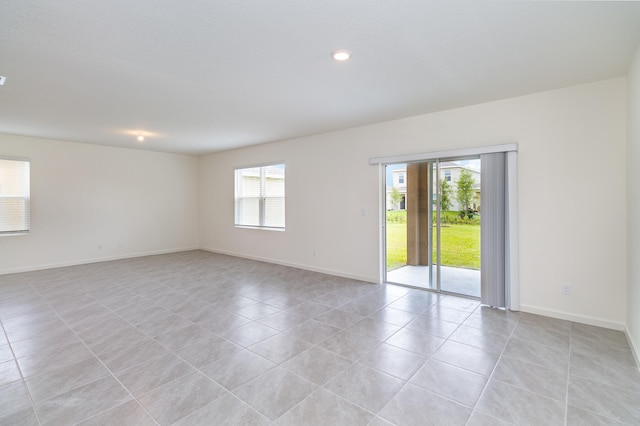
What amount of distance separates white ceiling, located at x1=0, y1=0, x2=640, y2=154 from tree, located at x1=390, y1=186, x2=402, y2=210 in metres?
1.22

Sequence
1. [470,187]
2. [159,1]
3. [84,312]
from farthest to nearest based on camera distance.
A: [470,187], [84,312], [159,1]

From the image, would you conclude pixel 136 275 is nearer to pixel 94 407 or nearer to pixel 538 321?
pixel 94 407

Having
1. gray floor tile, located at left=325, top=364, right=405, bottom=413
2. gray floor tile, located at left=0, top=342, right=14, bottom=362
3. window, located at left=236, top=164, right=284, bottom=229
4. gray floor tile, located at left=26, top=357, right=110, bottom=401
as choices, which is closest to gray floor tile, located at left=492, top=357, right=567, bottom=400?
gray floor tile, located at left=325, top=364, right=405, bottom=413

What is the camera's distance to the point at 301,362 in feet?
8.36

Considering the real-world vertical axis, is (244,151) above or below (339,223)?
above

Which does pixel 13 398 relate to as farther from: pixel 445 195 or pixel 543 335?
pixel 445 195

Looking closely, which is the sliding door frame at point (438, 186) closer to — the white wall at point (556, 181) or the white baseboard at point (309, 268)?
the white wall at point (556, 181)

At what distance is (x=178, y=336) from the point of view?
305cm

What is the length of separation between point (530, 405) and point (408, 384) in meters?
0.77

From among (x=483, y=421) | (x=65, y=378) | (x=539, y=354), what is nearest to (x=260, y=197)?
(x=65, y=378)

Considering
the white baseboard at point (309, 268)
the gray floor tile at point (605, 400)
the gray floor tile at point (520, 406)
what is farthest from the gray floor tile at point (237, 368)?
the white baseboard at point (309, 268)

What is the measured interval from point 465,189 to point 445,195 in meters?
0.27

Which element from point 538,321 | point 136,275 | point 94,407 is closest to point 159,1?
point 94,407

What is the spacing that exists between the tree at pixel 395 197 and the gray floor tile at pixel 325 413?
3363mm
